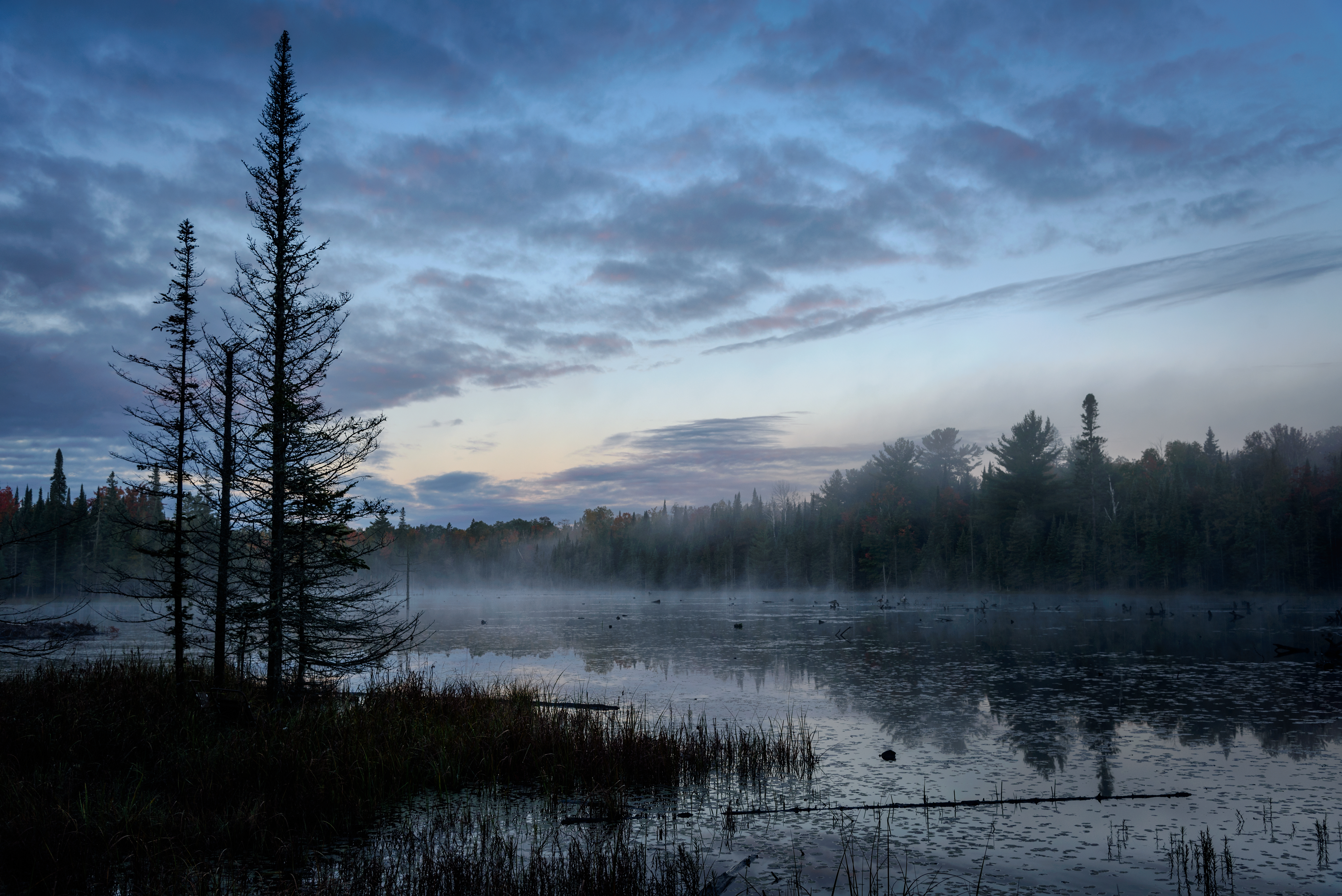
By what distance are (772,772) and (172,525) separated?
50.0ft

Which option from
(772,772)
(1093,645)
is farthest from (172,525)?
(1093,645)

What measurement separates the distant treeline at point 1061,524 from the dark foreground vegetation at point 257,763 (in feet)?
222

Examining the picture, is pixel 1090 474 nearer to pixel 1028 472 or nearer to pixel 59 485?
pixel 1028 472

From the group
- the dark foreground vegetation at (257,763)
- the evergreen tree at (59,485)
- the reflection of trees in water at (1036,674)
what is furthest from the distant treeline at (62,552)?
the dark foreground vegetation at (257,763)

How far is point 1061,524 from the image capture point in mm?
93375

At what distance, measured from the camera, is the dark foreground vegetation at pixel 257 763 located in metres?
8.75

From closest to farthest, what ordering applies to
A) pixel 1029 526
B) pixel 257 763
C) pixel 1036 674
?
pixel 257 763 → pixel 1036 674 → pixel 1029 526

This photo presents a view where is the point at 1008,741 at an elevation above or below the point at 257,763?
below

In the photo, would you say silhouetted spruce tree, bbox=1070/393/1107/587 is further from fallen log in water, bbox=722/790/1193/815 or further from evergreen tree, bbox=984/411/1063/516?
fallen log in water, bbox=722/790/1193/815

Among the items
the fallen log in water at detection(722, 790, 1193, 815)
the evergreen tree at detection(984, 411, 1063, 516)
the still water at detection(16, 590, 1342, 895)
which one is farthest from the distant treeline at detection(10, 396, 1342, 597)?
the fallen log in water at detection(722, 790, 1193, 815)

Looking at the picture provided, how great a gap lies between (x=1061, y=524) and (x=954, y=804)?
302 ft

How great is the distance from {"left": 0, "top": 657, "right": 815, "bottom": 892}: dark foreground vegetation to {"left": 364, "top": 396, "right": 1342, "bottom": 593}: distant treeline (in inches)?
2661

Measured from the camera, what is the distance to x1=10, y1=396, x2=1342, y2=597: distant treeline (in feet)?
252

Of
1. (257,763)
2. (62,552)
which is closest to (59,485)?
(62,552)
